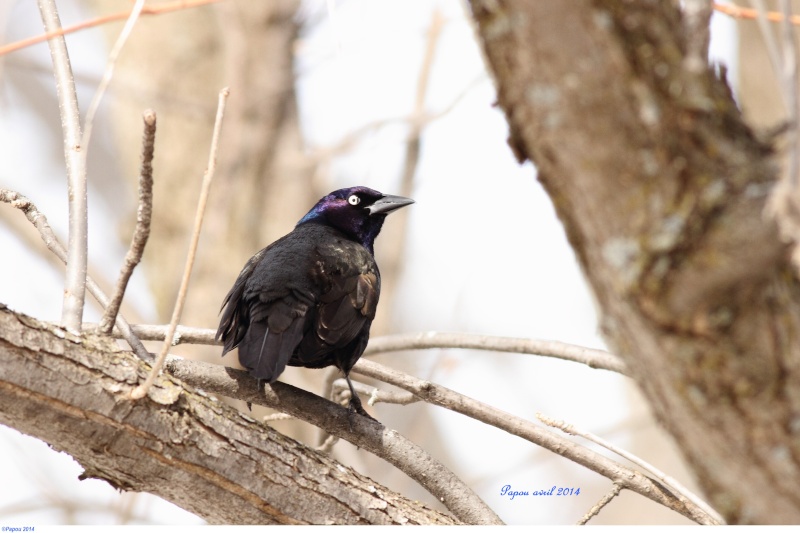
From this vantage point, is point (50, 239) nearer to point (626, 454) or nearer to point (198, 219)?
point (198, 219)

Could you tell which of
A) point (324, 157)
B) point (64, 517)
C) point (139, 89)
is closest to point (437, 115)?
point (324, 157)

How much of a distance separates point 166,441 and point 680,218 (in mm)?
1402

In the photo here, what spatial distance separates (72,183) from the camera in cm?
256

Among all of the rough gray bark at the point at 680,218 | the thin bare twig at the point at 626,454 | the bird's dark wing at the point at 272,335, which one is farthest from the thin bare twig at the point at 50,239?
the rough gray bark at the point at 680,218

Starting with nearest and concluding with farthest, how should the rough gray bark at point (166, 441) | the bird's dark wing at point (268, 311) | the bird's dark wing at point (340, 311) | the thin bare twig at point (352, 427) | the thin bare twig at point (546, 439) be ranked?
the rough gray bark at point (166, 441) < the thin bare twig at point (352, 427) < the thin bare twig at point (546, 439) < the bird's dark wing at point (268, 311) < the bird's dark wing at point (340, 311)

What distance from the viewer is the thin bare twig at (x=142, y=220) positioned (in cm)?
194

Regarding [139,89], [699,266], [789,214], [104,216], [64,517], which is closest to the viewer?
[789,214]

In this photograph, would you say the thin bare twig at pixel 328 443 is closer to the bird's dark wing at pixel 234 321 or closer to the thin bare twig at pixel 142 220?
the bird's dark wing at pixel 234 321

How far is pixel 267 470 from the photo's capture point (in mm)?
2342

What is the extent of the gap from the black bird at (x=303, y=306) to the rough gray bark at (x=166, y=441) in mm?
497

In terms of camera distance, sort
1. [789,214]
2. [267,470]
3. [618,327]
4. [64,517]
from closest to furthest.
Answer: [789,214] < [618,327] < [267,470] < [64,517]

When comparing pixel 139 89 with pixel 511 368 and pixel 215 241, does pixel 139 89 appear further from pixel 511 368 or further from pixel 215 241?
pixel 511 368

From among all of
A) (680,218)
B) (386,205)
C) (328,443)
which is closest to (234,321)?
(328,443)

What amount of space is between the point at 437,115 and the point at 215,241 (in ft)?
6.81
